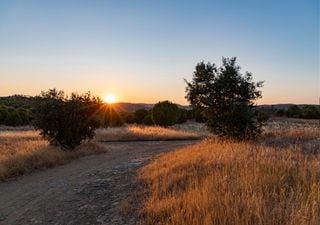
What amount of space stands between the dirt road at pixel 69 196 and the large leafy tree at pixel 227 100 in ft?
20.0

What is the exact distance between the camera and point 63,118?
72.8ft

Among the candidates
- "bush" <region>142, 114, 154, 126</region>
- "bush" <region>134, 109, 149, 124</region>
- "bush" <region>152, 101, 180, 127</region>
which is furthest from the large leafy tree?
"bush" <region>134, 109, 149, 124</region>

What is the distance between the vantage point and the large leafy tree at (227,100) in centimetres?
1995

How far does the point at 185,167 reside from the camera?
10.8 metres

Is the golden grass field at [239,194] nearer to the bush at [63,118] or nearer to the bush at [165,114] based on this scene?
the bush at [63,118]

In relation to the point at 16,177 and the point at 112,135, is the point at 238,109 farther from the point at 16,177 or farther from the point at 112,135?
the point at 112,135

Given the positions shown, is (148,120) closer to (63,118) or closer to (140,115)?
(140,115)

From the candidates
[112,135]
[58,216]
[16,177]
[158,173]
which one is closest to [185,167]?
[158,173]

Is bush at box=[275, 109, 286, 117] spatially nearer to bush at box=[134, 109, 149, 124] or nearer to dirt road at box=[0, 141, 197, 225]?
bush at box=[134, 109, 149, 124]

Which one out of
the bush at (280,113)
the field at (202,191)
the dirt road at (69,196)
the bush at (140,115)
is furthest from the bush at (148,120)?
the field at (202,191)

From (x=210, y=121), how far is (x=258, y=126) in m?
2.32

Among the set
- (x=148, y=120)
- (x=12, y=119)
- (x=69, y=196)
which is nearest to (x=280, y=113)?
(x=148, y=120)

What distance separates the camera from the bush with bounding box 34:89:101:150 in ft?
71.9

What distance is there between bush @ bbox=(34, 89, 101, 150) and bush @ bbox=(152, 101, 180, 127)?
31.2 m
